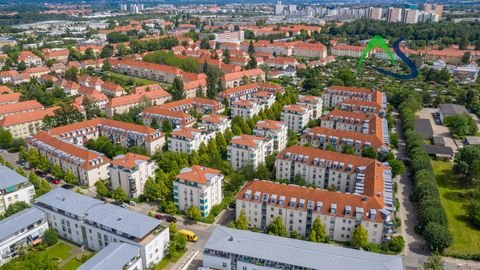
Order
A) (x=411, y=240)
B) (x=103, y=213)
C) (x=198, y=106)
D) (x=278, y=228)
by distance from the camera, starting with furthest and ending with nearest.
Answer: (x=198, y=106) < (x=411, y=240) < (x=278, y=228) < (x=103, y=213)

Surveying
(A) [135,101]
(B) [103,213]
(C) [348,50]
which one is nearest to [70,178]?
(B) [103,213]

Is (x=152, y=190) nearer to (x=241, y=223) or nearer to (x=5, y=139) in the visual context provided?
(x=241, y=223)

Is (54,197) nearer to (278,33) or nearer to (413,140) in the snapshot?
(413,140)

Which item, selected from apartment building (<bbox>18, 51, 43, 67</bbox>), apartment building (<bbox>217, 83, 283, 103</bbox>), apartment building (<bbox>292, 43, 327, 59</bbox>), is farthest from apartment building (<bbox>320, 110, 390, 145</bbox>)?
apartment building (<bbox>18, 51, 43, 67</bbox>)

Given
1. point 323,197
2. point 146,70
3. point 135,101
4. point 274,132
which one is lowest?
point 135,101

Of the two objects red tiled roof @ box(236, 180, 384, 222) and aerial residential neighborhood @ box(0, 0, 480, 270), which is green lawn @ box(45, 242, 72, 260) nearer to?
aerial residential neighborhood @ box(0, 0, 480, 270)
